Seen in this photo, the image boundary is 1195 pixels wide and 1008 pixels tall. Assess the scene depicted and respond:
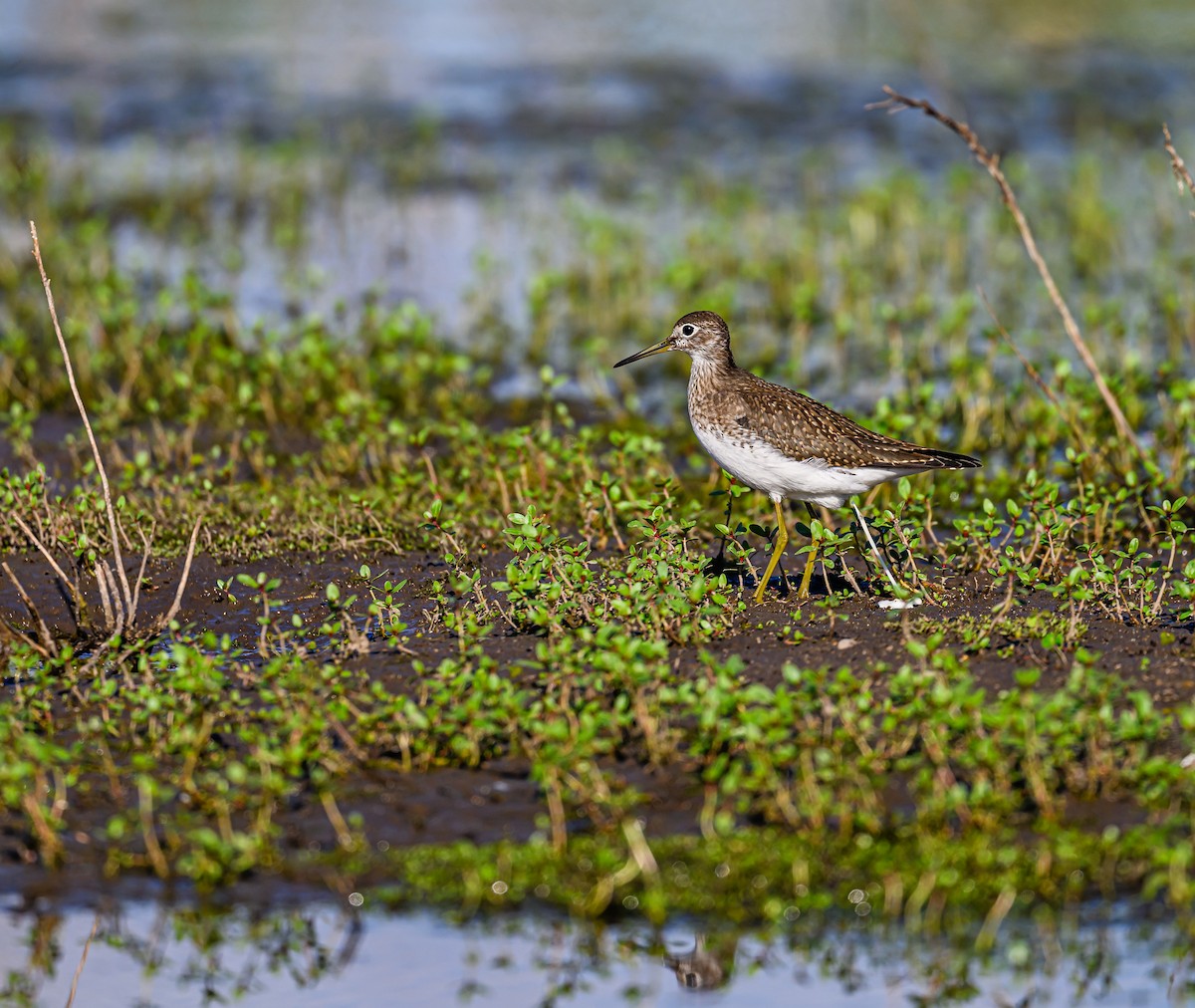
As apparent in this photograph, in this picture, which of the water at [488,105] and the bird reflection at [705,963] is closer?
the bird reflection at [705,963]

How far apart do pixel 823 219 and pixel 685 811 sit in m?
11.5

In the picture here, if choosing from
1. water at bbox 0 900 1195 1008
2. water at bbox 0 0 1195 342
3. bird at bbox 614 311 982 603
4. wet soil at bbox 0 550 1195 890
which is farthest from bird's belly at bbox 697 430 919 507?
water at bbox 0 0 1195 342

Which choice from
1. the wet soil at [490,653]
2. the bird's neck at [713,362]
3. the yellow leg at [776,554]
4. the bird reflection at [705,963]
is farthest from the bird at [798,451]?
the bird reflection at [705,963]

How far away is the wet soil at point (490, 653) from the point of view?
20.7ft

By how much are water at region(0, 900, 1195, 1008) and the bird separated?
260 cm

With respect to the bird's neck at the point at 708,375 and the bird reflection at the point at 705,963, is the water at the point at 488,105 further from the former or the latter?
the bird reflection at the point at 705,963

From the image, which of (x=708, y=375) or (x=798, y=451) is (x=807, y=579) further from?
(x=708, y=375)

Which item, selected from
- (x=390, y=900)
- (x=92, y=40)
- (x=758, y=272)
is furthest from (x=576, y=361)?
(x=92, y=40)

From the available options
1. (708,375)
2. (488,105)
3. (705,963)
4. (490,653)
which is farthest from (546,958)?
(488,105)

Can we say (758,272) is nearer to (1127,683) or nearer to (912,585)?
(912,585)

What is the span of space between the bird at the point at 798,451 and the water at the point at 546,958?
2.60 meters

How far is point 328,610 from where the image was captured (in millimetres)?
8578

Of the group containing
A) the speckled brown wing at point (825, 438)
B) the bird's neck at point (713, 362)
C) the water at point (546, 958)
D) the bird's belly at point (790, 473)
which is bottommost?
the water at point (546, 958)

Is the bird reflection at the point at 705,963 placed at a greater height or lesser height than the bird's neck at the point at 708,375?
lesser
